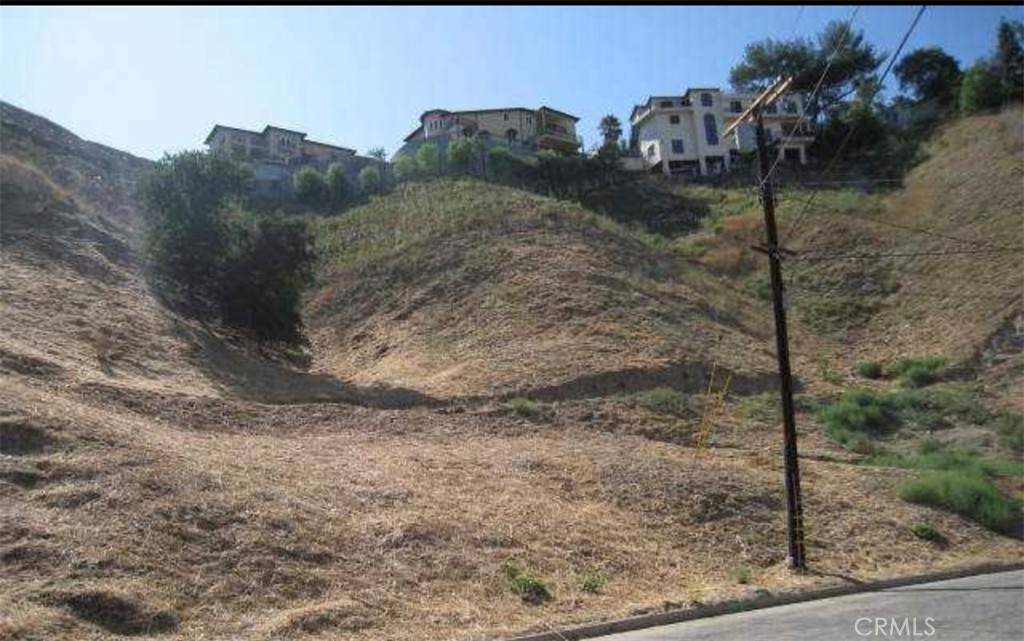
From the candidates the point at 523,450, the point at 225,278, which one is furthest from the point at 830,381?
the point at 225,278

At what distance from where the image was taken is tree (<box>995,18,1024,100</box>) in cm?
7075

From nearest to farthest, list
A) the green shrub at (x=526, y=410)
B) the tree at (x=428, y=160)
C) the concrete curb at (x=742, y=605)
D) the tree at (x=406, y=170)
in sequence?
the concrete curb at (x=742, y=605), the green shrub at (x=526, y=410), the tree at (x=406, y=170), the tree at (x=428, y=160)

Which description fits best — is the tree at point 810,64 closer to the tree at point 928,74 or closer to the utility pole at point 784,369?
the tree at point 928,74

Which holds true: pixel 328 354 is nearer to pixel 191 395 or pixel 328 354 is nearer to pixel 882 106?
pixel 191 395

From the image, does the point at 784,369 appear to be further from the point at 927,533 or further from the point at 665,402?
the point at 665,402

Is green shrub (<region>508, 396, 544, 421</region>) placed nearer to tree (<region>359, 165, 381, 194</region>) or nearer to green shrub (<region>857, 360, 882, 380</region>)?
green shrub (<region>857, 360, 882, 380</region>)

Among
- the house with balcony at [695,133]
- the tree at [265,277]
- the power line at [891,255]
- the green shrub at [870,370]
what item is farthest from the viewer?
the house with balcony at [695,133]

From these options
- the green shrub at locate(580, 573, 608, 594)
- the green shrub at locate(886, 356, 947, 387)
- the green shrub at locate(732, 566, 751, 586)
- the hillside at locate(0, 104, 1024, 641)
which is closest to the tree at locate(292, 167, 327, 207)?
the hillside at locate(0, 104, 1024, 641)

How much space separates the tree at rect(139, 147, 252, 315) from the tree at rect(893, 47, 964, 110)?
210 feet

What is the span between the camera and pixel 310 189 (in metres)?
60.1

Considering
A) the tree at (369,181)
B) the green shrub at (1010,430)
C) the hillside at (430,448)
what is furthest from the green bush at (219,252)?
the tree at (369,181)

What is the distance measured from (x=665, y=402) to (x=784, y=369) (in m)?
10.1

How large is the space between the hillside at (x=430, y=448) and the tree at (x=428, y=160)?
19774mm

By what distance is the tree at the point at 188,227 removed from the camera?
32500 millimetres
